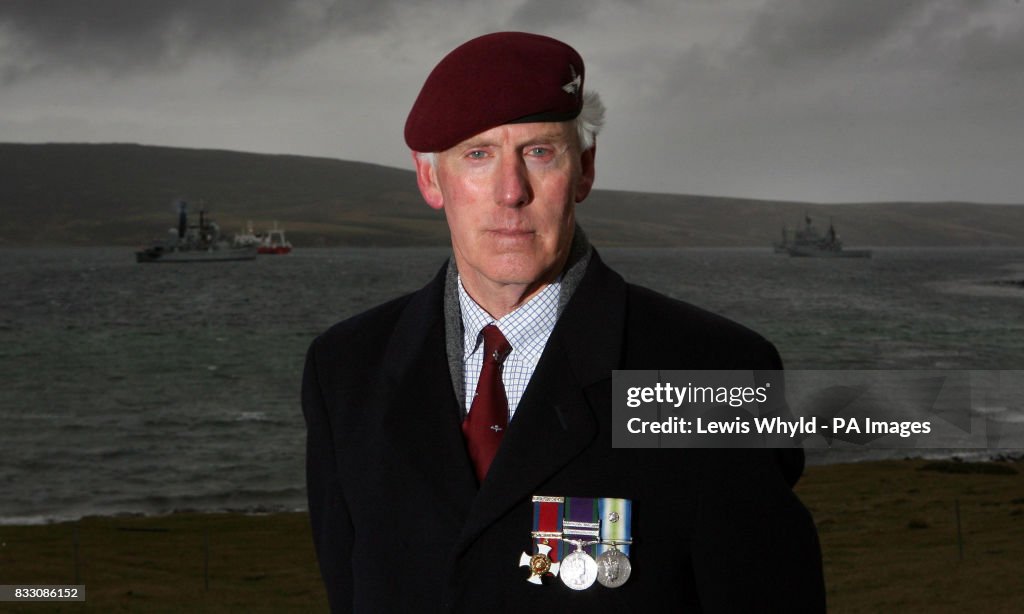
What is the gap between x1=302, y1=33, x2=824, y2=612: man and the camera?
192 centimetres

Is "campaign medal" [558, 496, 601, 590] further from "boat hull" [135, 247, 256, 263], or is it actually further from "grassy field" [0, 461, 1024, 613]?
"boat hull" [135, 247, 256, 263]

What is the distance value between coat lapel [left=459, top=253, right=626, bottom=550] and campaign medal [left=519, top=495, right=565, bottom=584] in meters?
0.04

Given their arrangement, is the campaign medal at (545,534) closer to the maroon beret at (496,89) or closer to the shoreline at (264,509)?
the maroon beret at (496,89)

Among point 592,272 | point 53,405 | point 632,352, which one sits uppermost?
point 53,405

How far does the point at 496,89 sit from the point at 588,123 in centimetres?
20

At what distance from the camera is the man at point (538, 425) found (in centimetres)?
192

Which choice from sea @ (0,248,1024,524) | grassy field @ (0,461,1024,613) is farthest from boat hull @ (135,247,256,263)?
grassy field @ (0,461,1024,613)

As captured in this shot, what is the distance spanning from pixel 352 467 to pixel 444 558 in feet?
0.92

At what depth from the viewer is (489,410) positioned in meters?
2.02

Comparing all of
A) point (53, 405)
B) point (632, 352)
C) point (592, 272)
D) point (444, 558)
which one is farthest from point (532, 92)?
point (53, 405)

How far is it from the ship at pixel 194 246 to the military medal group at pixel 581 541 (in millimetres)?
110176

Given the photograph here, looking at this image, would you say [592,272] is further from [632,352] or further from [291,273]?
[291,273]

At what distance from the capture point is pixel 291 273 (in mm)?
129125

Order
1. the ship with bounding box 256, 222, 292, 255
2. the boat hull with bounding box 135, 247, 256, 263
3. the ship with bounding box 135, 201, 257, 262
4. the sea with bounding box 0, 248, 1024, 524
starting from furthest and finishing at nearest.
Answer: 1. the ship with bounding box 256, 222, 292, 255
2. the boat hull with bounding box 135, 247, 256, 263
3. the ship with bounding box 135, 201, 257, 262
4. the sea with bounding box 0, 248, 1024, 524
